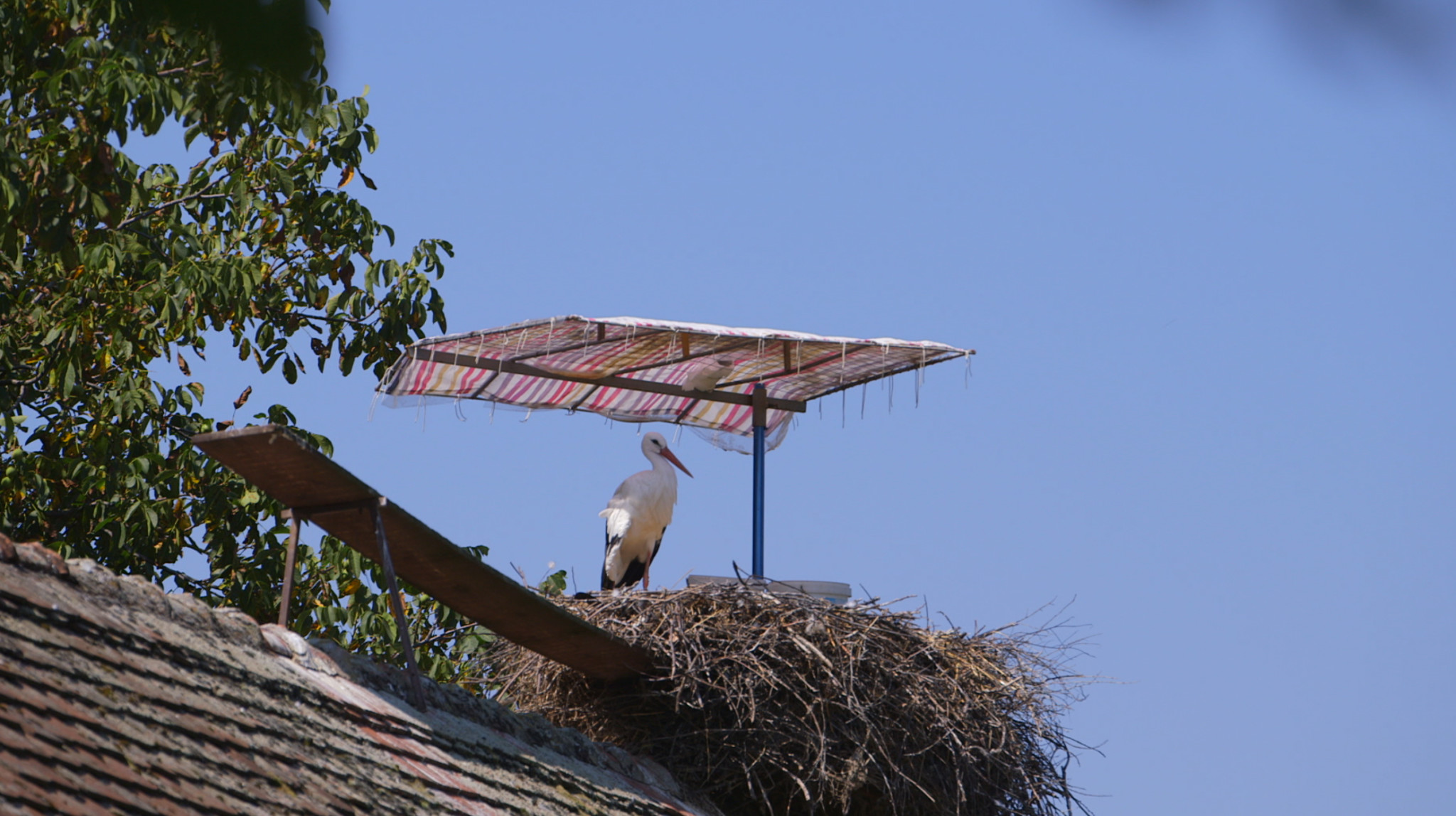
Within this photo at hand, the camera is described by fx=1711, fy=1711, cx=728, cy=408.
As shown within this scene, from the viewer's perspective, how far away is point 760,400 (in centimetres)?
906

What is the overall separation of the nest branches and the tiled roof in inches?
30.7

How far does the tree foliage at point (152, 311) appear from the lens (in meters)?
8.38

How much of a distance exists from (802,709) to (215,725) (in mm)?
3070

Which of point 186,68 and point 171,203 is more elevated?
point 171,203

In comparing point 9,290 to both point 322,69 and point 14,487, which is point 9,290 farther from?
point 322,69

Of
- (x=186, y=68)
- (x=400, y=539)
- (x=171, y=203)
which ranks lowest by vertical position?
(x=186, y=68)

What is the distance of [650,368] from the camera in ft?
29.0

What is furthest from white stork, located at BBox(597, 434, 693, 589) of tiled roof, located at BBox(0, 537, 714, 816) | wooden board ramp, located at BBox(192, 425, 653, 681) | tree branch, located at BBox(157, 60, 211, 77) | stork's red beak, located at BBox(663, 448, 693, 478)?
tree branch, located at BBox(157, 60, 211, 77)

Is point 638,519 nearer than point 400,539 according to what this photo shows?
No

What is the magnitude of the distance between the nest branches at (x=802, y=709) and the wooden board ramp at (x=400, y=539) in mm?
620

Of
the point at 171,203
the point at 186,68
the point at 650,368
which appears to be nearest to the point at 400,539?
the point at 650,368

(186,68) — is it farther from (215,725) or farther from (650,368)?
(650,368)

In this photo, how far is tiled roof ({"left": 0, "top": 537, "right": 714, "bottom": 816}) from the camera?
12.8 ft

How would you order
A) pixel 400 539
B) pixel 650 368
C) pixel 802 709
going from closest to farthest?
pixel 400 539 → pixel 802 709 → pixel 650 368
